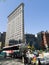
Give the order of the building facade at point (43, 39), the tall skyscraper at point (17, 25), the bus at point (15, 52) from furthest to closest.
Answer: the tall skyscraper at point (17, 25) < the building facade at point (43, 39) < the bus at point (15, 52)

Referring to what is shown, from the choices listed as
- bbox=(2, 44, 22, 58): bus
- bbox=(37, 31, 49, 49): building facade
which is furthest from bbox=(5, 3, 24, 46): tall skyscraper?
bbox=(2, 44, 22, 58): bus

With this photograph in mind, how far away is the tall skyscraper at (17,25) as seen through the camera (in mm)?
109537

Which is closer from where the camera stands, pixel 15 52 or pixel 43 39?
pixel 15 52

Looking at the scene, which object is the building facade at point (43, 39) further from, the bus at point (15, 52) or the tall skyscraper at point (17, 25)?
the bus at point (15, 52)

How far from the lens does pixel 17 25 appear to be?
11888 centimetres

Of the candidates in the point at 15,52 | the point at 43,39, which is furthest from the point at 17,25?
the point at 15,52

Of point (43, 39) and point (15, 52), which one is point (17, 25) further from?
point (15, 52)

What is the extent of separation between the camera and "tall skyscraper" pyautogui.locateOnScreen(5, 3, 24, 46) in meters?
110

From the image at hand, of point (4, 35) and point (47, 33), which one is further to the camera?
point (4, 35)

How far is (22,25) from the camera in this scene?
110438 mm

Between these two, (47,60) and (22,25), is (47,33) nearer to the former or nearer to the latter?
(22,25)

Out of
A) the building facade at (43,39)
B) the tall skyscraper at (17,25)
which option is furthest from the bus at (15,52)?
the building facade at (43,39)

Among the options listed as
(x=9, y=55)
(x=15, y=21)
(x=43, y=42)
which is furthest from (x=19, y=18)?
(x=9, y=55)

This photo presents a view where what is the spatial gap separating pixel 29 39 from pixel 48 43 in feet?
62.7
